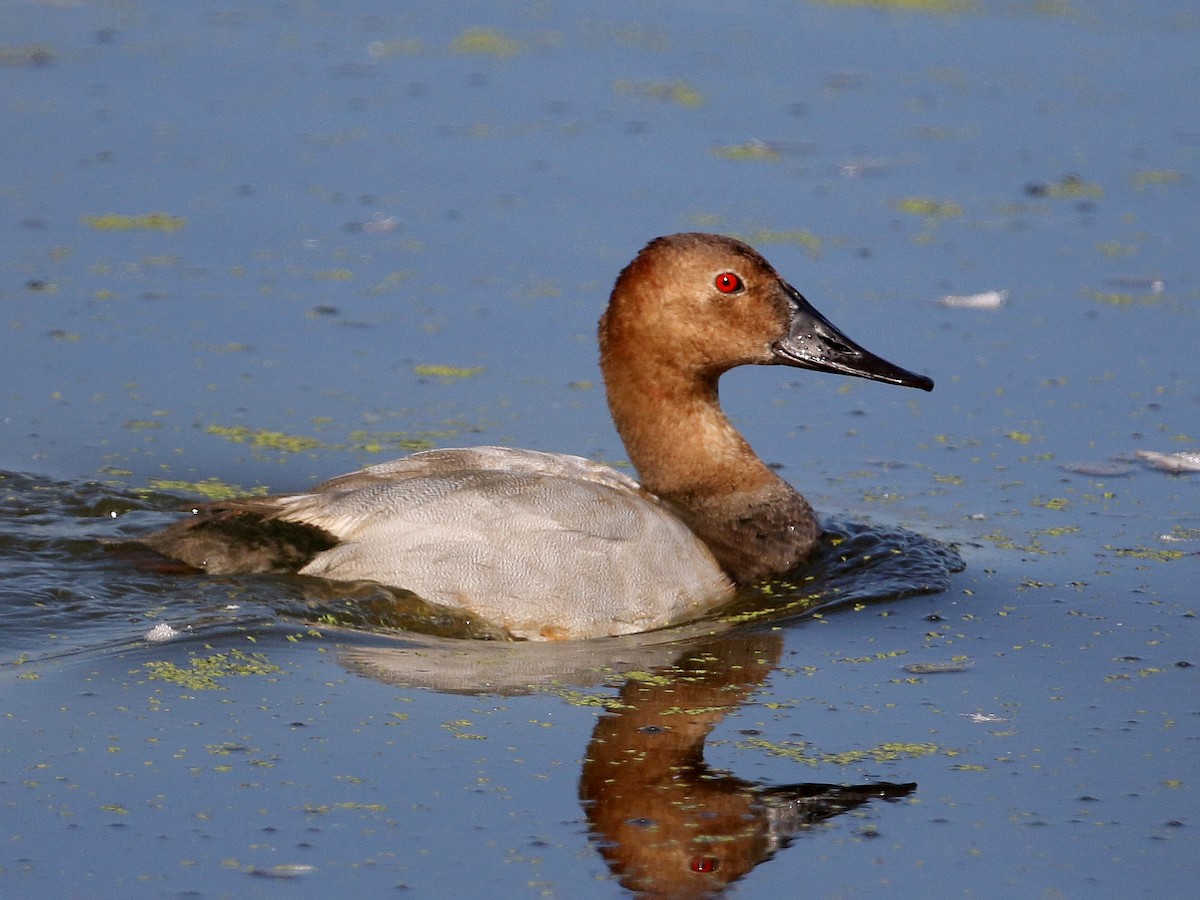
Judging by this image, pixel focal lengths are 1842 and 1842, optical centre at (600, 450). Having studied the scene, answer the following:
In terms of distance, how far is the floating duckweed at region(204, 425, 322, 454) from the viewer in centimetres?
811

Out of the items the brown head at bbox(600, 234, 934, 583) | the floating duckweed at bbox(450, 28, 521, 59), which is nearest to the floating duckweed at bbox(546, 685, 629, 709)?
the brown head at bbox(600, 234, 934, 583)

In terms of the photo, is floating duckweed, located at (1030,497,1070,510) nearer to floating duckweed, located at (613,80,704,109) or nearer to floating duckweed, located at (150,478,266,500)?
floating duckweed, located at (150,478,266,500)

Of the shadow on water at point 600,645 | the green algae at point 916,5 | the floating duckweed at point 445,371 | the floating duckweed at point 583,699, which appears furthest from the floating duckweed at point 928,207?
the floating duckweed at point 583,699

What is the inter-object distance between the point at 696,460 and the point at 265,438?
2.04 metres

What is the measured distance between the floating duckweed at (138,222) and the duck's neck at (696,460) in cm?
395

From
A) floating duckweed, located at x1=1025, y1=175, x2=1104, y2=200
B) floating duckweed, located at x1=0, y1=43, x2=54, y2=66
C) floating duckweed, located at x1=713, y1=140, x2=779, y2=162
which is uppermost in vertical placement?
floating duckweed, located at x1=0, y1=43, x2=54, y2=66

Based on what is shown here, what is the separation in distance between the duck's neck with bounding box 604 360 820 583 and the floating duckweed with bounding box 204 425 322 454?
4.96ft

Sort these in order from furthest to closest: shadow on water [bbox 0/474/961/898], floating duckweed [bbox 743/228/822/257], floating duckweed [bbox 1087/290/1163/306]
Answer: floating duckweed [bbox 743/228/822/257], floating duckweed [bbox 1087/290/1163/306], shadow on water [bbox 0/474/961/898]

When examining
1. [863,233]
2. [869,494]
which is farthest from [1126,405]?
[863,233]

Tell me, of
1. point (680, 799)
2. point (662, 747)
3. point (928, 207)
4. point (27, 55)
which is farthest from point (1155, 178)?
point (27, 55)

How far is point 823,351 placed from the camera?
748 centimetres

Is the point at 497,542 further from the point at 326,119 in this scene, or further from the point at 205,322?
the point at 326,119

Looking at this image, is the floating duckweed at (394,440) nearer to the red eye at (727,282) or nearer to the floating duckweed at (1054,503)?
the red eye at (727,282)

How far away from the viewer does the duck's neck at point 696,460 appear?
729 cm
